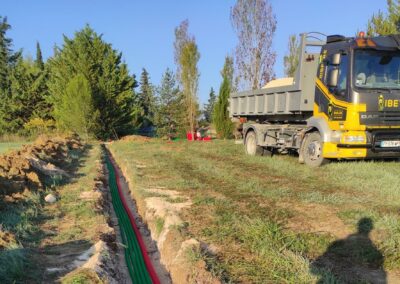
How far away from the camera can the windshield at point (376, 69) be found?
874cm

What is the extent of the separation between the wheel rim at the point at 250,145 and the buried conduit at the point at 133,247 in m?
5.98

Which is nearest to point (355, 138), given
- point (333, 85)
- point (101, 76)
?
point (333, 85)

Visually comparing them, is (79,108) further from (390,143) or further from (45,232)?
(45,232)

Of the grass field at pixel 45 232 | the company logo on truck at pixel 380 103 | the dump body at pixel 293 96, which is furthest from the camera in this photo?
the dump body at pixel 293 96

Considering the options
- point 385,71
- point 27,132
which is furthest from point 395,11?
point 27,132

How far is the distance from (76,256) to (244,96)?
10393 mm

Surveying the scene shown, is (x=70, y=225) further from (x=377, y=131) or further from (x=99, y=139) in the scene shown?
(x=99, y=139)

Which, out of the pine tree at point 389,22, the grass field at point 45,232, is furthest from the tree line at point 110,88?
the grass field at point 45,232

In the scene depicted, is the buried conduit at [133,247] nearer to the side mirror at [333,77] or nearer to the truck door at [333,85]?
the truck door at [333,85]

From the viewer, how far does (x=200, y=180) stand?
8500 mm

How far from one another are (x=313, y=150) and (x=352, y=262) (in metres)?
6.14

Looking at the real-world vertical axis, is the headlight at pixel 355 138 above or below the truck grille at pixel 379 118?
below

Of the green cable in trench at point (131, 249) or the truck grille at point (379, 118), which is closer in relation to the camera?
the green cable in trench at point (131, 249)

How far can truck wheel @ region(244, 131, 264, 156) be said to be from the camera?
12906mm
